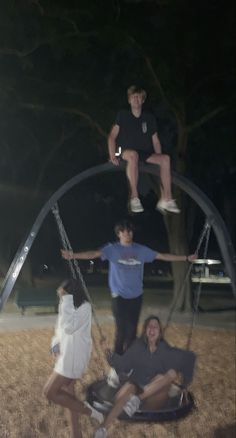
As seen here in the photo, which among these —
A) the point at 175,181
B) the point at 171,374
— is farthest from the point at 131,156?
the point at 171,374

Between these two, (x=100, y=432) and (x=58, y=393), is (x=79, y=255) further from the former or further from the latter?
(x=100, y=432)

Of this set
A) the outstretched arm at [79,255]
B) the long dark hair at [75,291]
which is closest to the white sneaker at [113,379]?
the long dark hair at [75,291]

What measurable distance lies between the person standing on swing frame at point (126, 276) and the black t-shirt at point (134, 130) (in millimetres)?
703

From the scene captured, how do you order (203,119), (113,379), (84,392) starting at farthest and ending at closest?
(203,119) < (84,392) < (113,379)

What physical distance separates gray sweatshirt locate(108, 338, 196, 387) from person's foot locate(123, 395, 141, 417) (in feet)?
0.57

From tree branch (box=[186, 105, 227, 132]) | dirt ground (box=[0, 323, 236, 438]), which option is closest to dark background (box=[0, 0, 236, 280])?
tree branch (box=[186, 105, 227, 132])

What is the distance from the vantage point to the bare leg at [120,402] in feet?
16.1

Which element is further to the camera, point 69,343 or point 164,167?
point 164,167

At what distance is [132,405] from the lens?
495cm

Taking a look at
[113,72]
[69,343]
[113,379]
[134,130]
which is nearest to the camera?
[69,343]

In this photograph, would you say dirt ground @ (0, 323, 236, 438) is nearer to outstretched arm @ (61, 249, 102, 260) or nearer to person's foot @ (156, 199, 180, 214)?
outstretched arm @ (61, 249, 102, 260)

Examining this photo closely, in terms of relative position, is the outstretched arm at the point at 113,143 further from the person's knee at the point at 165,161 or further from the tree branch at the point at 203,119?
the tree branch at the point at 203,119

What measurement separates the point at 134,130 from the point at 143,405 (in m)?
2.45

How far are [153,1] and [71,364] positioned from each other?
707 centimetres
